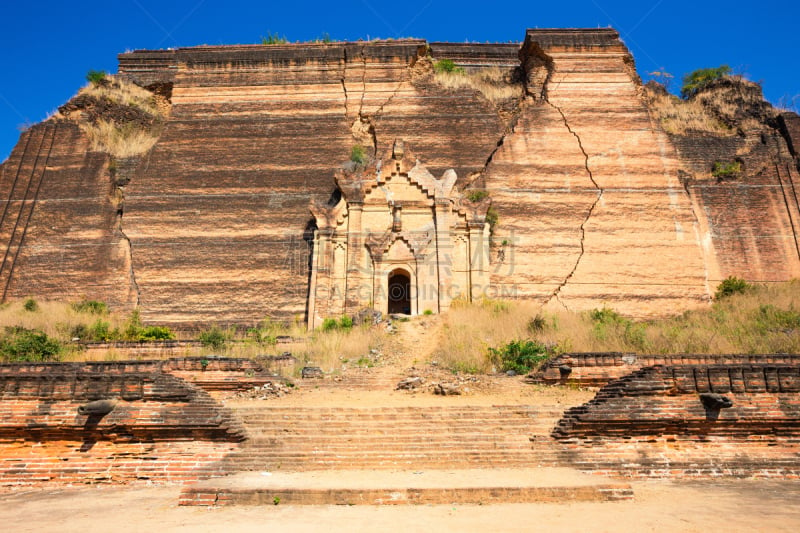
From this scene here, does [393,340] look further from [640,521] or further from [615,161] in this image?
[615,161]

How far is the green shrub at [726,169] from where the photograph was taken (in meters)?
20.5

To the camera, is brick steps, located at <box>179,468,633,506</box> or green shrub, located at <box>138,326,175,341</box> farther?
green shrub, located at <box>138,326,175,341</box>

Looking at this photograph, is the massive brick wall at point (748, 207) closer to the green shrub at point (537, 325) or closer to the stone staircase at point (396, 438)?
the green shrub at point (537, 325)

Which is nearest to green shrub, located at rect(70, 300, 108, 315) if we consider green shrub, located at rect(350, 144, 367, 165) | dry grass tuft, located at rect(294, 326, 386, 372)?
dry grass tuft, located at rect(294, 326, 386, 372)

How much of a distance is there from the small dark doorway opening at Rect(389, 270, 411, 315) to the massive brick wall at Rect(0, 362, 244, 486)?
36.7ft

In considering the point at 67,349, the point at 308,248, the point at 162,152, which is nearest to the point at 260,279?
the point at 308,248

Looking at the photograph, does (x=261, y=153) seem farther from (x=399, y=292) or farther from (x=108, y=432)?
(x=108, y=432)

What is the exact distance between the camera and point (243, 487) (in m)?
6.45

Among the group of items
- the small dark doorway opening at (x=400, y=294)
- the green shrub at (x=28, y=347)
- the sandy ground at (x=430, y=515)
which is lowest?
the sandy ground at (x=430, y=515)

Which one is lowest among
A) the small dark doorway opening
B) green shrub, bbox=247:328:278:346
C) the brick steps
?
the brick steps

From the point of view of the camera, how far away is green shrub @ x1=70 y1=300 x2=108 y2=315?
17531 millimetres

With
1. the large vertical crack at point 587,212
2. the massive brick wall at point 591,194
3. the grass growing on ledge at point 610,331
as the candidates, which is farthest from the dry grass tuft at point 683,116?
the grass growing on ledge at point 610,331

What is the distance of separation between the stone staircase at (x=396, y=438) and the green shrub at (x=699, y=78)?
23127mm

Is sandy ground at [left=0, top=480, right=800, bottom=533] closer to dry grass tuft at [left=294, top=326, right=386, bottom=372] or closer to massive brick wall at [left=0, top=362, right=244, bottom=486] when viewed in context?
massive brick wall at [left=0, top=362, right=244, bottom=486]
